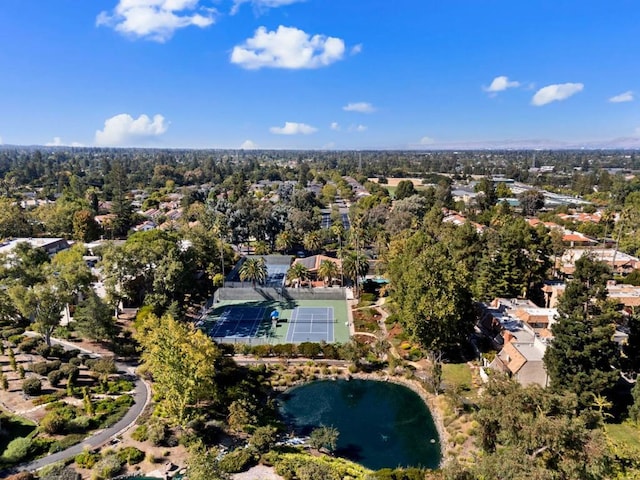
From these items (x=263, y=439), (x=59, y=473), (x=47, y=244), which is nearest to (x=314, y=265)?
(x=263, y=439)

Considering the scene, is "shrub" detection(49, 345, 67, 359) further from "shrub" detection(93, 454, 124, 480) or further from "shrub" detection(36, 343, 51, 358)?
"shrub" detection(93, 454, 124, 480)

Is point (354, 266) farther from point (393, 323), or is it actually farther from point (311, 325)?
point (311, 325)

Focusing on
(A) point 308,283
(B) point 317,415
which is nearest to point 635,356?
(B) point 317,415

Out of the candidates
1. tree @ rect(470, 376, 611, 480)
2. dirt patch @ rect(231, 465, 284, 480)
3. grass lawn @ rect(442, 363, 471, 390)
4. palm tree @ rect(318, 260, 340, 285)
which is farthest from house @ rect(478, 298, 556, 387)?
dirt patch @ rect(231, 465, 284, 480)

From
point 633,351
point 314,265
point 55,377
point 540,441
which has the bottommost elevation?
point 55,377

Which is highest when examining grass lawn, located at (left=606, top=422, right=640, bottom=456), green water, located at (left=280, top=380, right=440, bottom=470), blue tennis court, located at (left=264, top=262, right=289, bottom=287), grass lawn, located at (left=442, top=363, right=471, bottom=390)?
blue tennis court, located at (left=264, top=262, right=289, bottom=287)

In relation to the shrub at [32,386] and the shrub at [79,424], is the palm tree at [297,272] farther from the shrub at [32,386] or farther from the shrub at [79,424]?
the shrub at [79,424]

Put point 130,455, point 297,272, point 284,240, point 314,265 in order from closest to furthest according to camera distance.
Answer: point 130,455 → point 297,272 → point 314,265 → point 284,240
